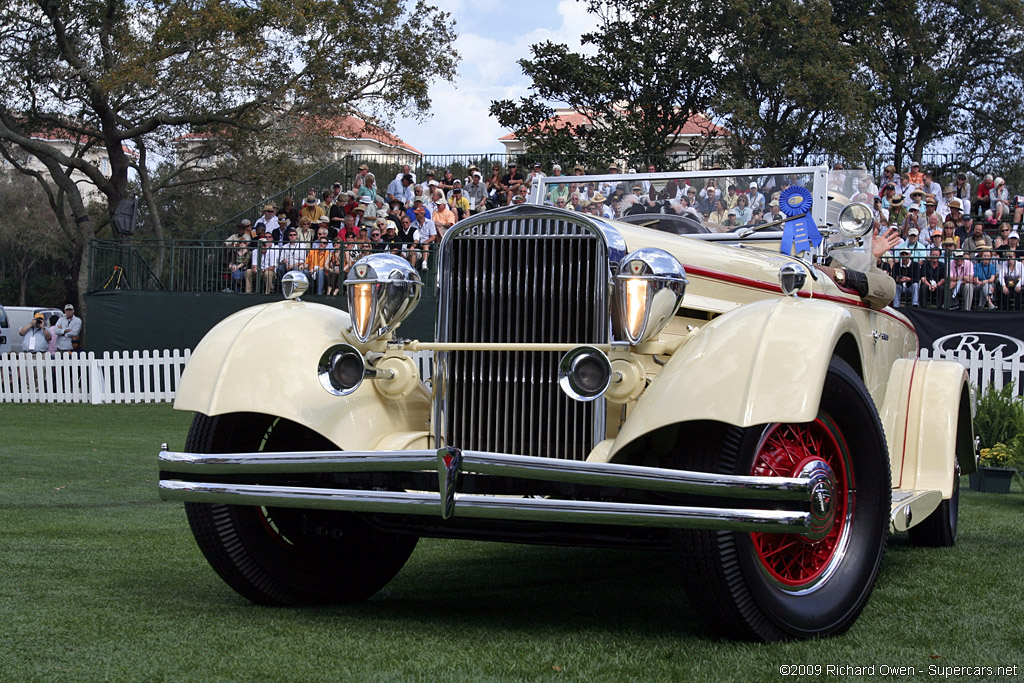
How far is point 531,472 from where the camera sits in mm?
3482

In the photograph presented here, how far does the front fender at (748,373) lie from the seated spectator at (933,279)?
39.8 feet

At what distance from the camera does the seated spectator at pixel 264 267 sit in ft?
62.1

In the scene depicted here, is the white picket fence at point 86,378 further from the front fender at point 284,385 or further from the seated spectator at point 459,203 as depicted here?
the front fender at point 284,385

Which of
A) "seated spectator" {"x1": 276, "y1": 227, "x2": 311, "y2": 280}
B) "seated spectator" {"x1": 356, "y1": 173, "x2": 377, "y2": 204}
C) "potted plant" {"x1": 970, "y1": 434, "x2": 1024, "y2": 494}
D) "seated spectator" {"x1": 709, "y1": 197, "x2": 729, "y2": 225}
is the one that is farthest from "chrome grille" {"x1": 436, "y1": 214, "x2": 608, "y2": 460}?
"seated spectator" {"x1": 356, "y1": 173, "x2": 377, "y2": 204}

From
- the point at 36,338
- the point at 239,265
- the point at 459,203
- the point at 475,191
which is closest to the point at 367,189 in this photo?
the point at 475,191

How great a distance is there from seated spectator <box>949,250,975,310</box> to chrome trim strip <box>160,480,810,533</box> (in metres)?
12.6

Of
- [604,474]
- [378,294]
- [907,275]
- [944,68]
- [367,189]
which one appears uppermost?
[944,68]

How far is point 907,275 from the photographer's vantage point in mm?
15359

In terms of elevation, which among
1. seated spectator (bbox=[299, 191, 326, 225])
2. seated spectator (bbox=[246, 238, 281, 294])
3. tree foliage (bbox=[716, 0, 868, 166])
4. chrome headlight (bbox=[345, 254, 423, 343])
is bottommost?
chrome headlight (bbox=[345, 254, 423, 343])

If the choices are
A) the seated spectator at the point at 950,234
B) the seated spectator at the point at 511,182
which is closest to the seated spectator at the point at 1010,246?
the seated spectator at the point at 950,234

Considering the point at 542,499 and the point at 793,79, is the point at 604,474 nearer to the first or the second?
the point at 542,499

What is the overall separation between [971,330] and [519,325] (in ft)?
38.5

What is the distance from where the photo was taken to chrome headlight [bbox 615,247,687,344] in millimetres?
3871

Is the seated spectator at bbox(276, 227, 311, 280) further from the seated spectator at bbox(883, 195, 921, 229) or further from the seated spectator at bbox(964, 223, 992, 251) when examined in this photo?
the seated spectator at bbox(964, 223, 992, 251)
